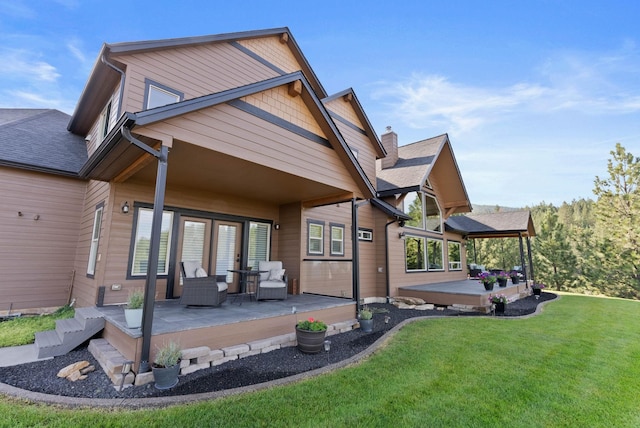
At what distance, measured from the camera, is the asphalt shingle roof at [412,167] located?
10.6m

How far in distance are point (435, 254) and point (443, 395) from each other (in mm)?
10469

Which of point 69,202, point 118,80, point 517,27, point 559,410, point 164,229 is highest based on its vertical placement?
point 517,27

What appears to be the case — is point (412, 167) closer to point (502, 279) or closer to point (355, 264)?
point (502, 279)

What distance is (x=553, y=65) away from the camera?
9.77 m

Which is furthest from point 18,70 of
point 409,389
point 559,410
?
point 559,410

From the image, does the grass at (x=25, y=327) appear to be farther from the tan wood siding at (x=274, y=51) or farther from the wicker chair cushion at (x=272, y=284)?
the tan wood siding at (x=274, y=51)

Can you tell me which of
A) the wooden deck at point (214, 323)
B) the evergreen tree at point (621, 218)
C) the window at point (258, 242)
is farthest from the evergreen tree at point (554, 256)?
the window at point (258, 242)

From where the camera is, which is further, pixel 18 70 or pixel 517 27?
pixel 18 70

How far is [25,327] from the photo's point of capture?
530cm

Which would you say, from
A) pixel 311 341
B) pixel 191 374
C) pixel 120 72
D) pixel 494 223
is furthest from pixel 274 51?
pixel 494 223

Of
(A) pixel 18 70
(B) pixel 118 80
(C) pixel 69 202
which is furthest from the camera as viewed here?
(A) pixel 18 70

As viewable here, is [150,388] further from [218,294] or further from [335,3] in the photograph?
[335,3]

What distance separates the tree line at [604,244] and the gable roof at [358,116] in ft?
51.4

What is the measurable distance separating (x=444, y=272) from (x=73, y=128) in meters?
14.8
